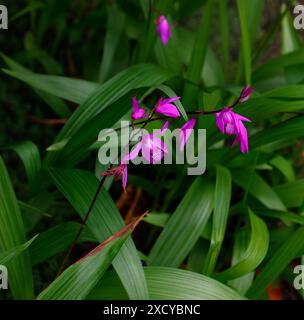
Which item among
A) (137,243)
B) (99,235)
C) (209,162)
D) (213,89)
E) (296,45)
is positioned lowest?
(99,235)

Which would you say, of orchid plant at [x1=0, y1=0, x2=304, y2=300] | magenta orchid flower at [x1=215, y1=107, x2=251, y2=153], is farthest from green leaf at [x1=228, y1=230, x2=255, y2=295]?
magenta orchid flower at [x1=215, y1=107, x2=251, y2=153]

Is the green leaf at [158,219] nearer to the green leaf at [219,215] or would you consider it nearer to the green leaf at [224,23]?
the green leaf at [219,215]

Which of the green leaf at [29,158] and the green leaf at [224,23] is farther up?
the green leaf at [224,23]

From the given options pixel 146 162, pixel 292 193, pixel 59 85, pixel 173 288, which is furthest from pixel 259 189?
pixel 59 85

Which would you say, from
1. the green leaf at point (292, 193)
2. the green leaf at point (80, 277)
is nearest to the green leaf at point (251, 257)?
the green leaf at point (292, 193)

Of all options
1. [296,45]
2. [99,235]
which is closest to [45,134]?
[99,235]

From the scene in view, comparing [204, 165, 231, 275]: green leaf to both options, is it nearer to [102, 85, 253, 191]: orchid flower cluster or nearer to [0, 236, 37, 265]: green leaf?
[102, 85, 253, 191]: orchid flower cluster

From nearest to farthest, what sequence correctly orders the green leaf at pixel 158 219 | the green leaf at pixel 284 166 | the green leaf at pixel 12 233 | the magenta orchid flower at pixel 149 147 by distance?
the magenta orchid flower at pixel 149 147 → the green leaf at pixel 12 233 → the green leaf at pixel 158 219 → the green leaf at pixel 284 166

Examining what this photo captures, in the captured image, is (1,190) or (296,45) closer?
(1,190)
